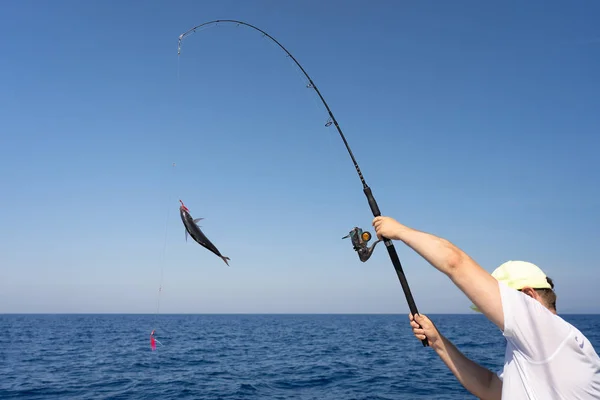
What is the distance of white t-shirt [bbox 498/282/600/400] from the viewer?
2133mm

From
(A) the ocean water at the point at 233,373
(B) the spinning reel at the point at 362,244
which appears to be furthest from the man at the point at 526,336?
(A) the ocean water at the point at 233,373

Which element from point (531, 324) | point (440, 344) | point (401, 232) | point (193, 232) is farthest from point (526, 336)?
point (193, 232)

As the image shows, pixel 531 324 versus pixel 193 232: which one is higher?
pixel 193 232

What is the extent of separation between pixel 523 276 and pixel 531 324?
18.9 inches

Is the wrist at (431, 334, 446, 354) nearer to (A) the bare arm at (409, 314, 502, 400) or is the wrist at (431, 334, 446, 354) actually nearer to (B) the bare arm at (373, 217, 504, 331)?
(A) the bare arm at (409, 314, 502, 400)

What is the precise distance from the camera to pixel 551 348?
216cm

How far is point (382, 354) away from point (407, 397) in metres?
10.6

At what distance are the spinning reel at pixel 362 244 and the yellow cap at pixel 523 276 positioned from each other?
1.18 m

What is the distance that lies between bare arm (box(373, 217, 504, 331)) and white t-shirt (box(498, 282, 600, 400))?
5 cm

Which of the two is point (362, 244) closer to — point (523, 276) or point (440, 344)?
point (440, 344)

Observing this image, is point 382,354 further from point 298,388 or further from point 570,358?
point 570,358

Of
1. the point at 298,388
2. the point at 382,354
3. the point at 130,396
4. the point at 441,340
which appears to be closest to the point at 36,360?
the point at 130,396

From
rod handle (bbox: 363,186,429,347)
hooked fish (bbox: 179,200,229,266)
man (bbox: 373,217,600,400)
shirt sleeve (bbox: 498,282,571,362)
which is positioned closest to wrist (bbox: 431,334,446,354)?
rod handle (bbox: 363,186,429,347)

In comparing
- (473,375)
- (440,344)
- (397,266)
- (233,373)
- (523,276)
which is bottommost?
(233,373)
